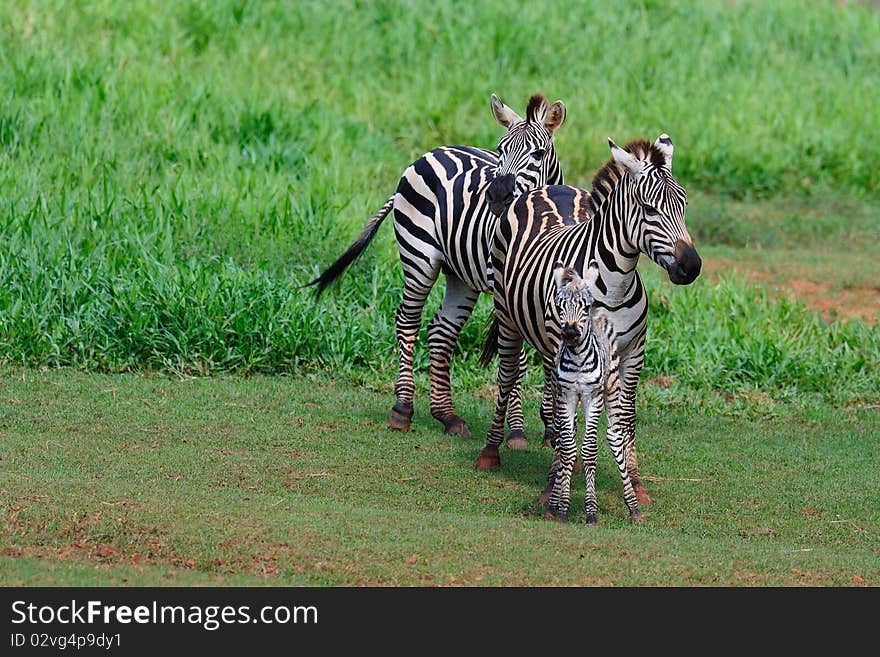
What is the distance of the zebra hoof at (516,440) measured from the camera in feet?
30.4

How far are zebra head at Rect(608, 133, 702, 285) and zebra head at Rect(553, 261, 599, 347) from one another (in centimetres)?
40

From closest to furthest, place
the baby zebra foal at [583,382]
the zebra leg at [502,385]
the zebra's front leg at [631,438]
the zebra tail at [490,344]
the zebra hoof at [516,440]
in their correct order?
the baby zebra foal at [583,382], the zebra's front leg at [631,438], the zebra leg at [502,385], the zebra hoof at [516,440], the zebra tail at [490,344]

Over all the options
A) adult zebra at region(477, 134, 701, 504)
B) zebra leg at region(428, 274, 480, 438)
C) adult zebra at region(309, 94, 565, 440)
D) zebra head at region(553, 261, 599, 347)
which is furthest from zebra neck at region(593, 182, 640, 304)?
zebra leg at region(428, 274, 480, 438)

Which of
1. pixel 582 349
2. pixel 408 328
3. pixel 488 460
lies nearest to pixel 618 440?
pixel 582 349

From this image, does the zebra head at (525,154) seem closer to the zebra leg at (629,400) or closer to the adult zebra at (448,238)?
the adult zebra at (448,238)

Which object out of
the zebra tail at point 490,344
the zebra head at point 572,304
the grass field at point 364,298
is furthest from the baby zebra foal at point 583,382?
the zebra tail at point 490,344

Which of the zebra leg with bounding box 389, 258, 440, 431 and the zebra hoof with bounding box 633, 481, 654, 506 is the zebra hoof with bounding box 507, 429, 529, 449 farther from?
the zebra hoof with bounding box 633, 481, 654, 506

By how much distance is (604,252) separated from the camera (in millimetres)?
7488

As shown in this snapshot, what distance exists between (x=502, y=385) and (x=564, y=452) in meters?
1.41

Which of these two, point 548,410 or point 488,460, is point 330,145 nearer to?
point 548,410

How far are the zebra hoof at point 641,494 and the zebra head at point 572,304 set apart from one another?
1.22 m

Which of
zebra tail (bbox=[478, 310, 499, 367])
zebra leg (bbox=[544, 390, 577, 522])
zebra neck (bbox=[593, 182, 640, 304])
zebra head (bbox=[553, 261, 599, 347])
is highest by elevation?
zebra neck (bbox=[593, 182, 640, 304])

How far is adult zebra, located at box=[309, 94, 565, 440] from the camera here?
8.89 metres
